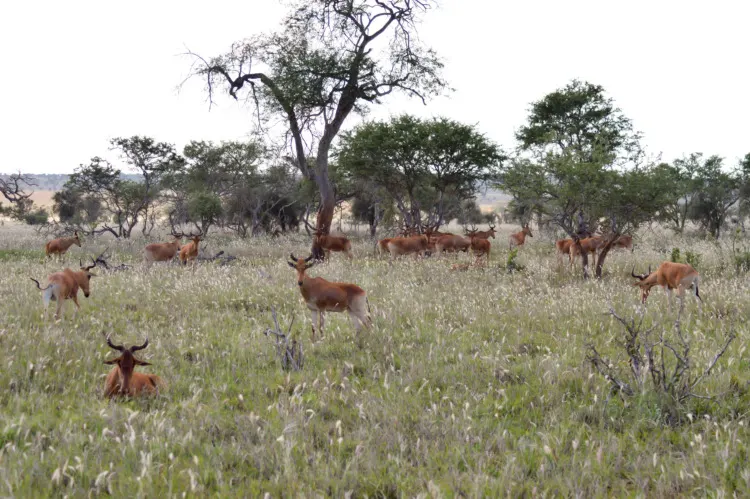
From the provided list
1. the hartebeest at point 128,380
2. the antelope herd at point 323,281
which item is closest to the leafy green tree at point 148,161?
the antelope herd at point 323,281

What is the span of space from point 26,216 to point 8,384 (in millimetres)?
54059

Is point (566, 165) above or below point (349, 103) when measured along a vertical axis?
below

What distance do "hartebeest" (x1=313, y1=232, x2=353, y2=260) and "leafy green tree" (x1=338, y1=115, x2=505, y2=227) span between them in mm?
6196

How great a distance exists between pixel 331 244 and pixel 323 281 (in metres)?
11.2

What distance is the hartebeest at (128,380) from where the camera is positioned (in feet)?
15.5

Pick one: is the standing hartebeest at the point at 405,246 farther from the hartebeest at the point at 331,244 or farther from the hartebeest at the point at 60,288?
the hartebeest at the point at 60,288

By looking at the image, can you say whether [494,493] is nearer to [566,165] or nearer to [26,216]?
[566,165]

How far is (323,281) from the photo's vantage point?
24.4 ft

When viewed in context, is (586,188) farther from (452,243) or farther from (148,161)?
(148,161)

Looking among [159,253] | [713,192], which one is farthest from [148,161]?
[713,192]

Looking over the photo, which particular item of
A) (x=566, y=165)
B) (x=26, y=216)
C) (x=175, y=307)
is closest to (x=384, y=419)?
(x=175, y=307)

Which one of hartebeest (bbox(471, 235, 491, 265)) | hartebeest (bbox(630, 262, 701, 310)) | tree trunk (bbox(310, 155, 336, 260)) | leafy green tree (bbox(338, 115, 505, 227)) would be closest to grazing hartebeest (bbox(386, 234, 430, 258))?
hartebeest (bbox(471, 235, 491, 265))

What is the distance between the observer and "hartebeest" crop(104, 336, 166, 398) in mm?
4719

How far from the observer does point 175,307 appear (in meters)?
9.01
